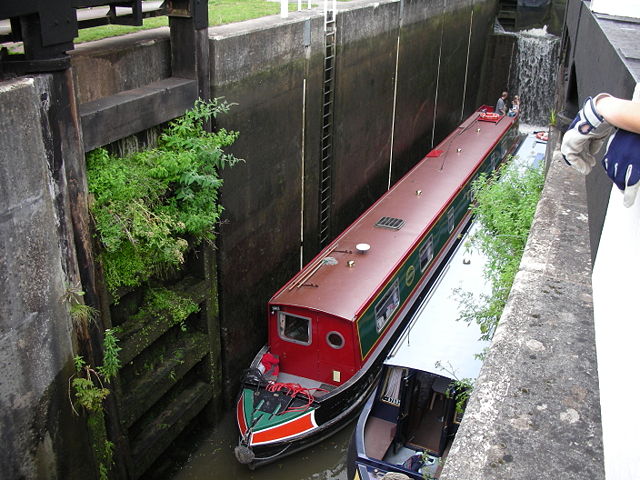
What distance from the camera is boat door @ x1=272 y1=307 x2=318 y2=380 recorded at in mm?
9039

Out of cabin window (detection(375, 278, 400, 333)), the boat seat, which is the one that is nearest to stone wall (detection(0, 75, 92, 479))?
the boat seat

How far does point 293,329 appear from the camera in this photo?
9242mm

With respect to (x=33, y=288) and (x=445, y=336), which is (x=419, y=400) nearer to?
(x=445, y=336)

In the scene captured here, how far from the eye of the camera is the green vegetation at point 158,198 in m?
6.62

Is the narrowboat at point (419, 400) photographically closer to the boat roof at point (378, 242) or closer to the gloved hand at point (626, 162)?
the boat roof at point (378, 242)

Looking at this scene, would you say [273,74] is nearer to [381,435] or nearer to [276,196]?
[276,196]

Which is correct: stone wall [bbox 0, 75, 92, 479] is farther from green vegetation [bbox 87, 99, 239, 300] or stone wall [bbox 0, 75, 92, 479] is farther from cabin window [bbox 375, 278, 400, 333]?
cabin window [bbox 375, 278, 400, 333]

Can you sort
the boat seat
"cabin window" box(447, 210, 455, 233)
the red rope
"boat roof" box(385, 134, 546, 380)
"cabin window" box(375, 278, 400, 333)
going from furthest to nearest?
"cabin window" box(447, 210, 455, 233) < "cabin window" box(375, 278, 400, 333) < the red rope < "boat roof" box(385, 134, 546, 380) < the boat seat

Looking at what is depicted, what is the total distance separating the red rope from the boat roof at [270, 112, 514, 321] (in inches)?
45.9

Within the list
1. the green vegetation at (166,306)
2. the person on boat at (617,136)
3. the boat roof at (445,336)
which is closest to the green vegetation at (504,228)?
the boat roof at (445,336)

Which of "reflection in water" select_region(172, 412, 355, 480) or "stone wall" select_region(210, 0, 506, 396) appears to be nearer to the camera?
"stone wall" select_region(210, 0, 506, 396)

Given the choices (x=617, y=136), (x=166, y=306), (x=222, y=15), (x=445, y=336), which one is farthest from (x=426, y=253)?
(x=617, y=136)

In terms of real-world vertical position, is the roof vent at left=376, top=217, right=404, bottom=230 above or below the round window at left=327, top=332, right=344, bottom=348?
above

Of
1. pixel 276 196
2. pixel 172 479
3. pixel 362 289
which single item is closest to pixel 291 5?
pixel 276 196
